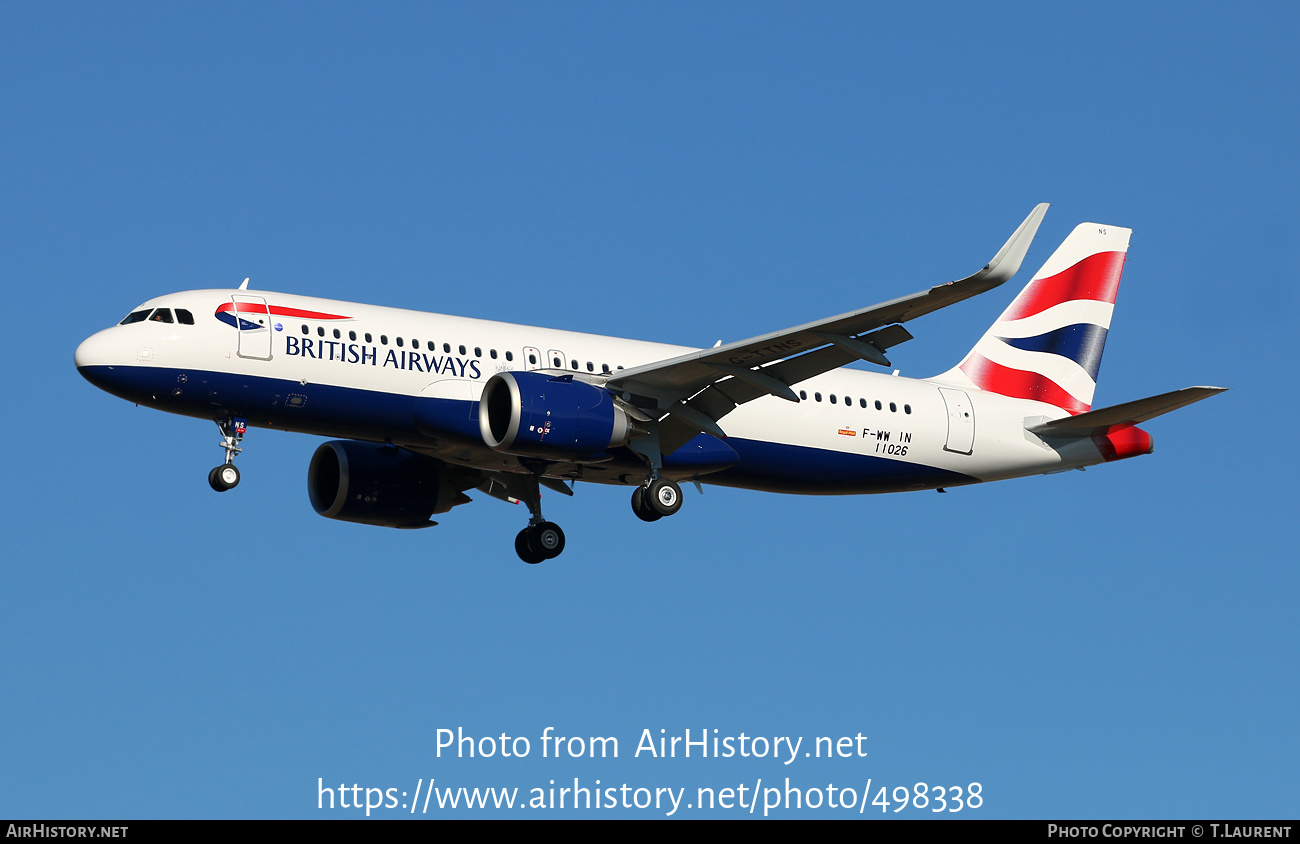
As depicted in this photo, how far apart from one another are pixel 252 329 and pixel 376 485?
6.33 m

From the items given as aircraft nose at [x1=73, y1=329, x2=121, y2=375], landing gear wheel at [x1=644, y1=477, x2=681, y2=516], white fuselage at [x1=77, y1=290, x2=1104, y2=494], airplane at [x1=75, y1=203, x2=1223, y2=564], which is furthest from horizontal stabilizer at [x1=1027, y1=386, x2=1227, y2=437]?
aircraft nose at [x1=73, y1=329, x2=121, y2=375]

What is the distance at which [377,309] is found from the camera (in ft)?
106

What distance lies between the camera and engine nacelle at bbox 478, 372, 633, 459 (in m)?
30.6

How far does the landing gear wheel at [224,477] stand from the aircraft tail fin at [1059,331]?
55.4ft

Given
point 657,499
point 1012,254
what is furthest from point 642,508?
point 1012,254

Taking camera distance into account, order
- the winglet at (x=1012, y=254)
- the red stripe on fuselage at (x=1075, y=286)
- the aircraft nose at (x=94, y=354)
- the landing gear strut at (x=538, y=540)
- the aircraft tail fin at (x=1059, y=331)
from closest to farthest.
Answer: the winglet at (x=1012, y=254) < the aircraft nose at (x=94, y=354) < the landing gear strut at (x=538, y=540) < the aircraft tail fin at (x=1059, y=331) < the red stripe on fuselage at (x=1075, y=286)

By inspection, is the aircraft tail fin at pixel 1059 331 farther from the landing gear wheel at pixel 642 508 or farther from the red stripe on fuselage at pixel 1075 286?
the landing gear wheel at pixel 642 508

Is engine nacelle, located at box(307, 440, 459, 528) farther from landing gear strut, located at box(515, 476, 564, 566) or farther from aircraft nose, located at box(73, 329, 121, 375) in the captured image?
aircraft nose, located at box(73, 329, 121, 375)

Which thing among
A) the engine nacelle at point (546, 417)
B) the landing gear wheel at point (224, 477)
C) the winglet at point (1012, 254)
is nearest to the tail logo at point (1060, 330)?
the engine nacelle at point (546, 417)

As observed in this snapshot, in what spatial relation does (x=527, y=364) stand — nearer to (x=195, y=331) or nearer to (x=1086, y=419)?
(x=195, y=331)

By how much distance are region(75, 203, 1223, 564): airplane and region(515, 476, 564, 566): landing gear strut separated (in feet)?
0.16

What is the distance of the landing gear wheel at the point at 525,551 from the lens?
117ft

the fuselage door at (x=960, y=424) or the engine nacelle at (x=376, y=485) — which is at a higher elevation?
the fuselage door at (x=960, y=424)

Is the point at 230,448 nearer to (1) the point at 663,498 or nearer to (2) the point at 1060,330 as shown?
(1) the point at 663,498
